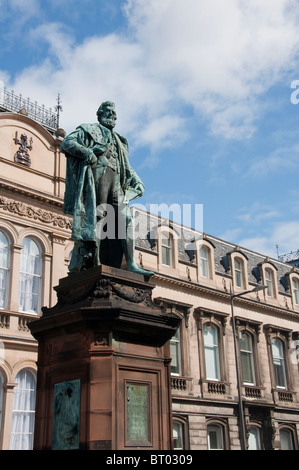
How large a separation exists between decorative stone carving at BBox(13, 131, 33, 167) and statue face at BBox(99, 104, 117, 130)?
633 inches

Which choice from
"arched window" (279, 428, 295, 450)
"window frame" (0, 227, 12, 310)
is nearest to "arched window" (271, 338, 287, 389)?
"arched window" (279, 428, 295, 450)

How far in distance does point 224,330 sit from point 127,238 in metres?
24.3

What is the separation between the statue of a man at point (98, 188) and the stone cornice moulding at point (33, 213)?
14.9m

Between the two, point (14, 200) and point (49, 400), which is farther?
point (14, 200)

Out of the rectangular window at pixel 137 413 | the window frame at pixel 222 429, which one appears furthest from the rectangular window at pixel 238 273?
the rectangular window at pixel 137 413

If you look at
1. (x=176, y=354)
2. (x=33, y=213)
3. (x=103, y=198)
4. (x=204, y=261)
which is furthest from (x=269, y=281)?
(x=103, y=198)

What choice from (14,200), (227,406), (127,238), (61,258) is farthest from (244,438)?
(127,238)

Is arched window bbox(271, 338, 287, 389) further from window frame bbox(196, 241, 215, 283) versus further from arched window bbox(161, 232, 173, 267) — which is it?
arched window bbox(161, 232, 173, 267)

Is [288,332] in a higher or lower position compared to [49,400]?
higher

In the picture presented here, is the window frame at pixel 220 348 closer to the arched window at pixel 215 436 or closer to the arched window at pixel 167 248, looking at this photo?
the arched window at pixel 215 436

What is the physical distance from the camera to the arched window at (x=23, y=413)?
21250 millimetres

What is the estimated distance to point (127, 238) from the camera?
9.01 meters

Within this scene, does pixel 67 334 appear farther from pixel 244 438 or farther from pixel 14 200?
pixel 244 438

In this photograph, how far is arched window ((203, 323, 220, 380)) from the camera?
3091 cm
